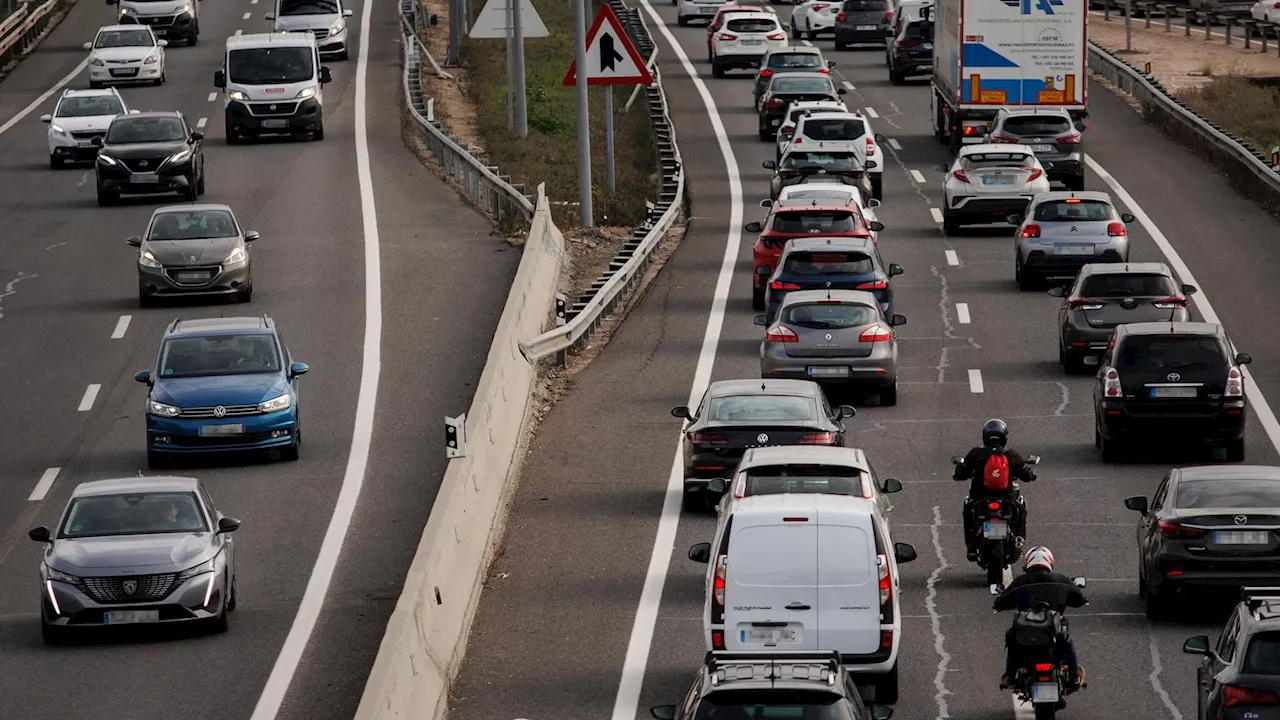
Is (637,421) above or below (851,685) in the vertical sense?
below

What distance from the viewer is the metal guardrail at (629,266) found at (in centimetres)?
3055

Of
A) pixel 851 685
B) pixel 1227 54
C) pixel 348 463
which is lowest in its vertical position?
pixel 1227 54

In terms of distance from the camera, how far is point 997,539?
797 inches

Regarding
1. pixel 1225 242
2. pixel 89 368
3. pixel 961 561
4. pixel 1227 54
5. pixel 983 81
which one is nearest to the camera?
pixel 961 561

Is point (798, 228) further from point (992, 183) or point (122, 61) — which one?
point (122, 61)

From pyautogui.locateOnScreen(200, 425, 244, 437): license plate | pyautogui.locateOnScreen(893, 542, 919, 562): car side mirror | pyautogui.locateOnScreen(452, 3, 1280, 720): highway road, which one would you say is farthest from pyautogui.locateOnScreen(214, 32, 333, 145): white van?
pyautogui.locateOnScreen(893, 542, 919, 562): car side mirror

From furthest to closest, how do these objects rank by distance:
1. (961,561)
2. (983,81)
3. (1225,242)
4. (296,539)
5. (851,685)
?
(983,81) → (1225,242) → (296,539) → (961,561) → (851,685)

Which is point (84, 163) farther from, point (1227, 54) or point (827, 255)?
point (1227, 54)

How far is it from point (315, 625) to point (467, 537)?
1.46m

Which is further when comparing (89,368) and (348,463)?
(89,368)

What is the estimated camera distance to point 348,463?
2627 cm

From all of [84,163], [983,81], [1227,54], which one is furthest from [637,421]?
[1227,54]

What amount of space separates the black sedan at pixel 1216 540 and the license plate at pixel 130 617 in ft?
26.0

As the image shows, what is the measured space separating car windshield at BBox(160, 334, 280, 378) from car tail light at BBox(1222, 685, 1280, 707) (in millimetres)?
15403
